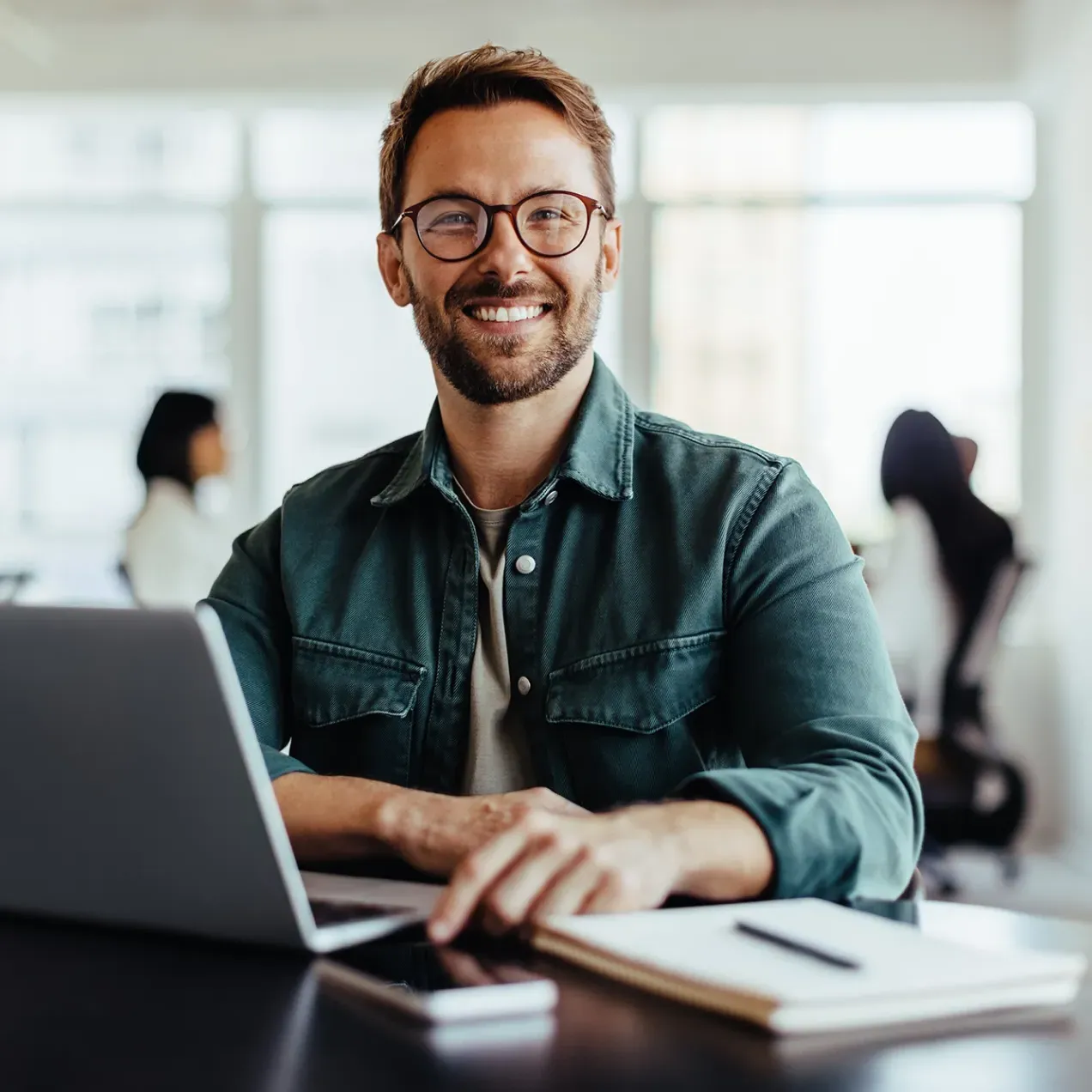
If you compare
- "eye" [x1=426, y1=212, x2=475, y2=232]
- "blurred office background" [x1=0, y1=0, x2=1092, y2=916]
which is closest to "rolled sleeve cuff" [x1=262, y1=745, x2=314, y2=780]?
"eye" [x1=426, y1=212, x2=475, y2=232]

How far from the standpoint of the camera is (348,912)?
87 centimetres

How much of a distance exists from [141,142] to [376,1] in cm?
115

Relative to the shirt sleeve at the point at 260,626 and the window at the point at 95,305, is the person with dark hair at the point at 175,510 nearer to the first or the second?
the window at the point at 95,305

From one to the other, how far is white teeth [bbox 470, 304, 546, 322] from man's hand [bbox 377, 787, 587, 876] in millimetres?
595

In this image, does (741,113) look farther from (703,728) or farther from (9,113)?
(703,728)

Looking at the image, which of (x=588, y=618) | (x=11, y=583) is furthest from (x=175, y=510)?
(x=588, y=618)

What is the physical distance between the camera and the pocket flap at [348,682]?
1.43m

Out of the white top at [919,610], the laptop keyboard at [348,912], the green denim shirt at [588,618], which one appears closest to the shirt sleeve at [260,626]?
the green denim shirt at [588,618]

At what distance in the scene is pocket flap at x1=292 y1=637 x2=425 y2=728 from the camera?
1433 mm

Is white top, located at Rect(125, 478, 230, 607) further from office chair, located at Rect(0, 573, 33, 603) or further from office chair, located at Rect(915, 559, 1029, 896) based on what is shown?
office chair, located at Rect(915, 559, 1029, 896)

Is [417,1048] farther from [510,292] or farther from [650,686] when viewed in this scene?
[510,292]

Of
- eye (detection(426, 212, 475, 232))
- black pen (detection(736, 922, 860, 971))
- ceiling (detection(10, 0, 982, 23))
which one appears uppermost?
ceiling (detection(10, 0, 982, 23))

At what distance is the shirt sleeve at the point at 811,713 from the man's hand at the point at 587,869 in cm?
5

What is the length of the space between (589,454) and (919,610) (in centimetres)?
248
